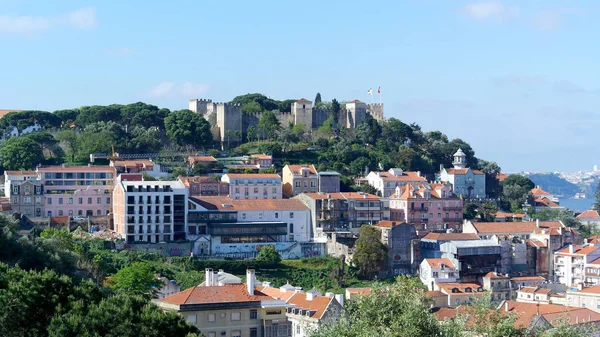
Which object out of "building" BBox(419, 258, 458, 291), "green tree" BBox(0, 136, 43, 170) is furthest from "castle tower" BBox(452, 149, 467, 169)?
"green tree" BBox(0, 136, 43, 170)

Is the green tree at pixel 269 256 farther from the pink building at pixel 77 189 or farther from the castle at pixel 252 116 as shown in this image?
the castle at pixel 252 116

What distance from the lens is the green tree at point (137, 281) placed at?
48.6m

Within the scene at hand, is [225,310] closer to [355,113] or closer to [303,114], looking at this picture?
[303,114]

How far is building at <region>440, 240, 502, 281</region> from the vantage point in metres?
64.8

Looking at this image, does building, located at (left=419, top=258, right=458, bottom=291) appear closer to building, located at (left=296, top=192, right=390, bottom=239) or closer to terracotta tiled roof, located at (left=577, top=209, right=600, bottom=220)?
building, located at (left=296, top=192, right=390, bottom=239)

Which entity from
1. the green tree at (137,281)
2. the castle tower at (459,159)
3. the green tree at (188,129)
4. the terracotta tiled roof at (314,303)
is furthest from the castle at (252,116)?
the terracotta tiled roof at (314,303)

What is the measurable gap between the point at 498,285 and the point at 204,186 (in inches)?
866

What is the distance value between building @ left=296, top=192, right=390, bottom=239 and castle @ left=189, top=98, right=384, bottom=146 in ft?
73.7

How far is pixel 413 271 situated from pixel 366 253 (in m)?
4.45

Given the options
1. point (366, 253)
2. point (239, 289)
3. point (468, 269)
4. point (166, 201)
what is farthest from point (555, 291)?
point (239, 289)

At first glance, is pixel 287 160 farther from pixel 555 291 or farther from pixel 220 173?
pixel 555 291

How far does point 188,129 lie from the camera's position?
86.7 m

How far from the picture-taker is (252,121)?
314 feet

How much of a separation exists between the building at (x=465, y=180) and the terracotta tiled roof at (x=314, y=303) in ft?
140
